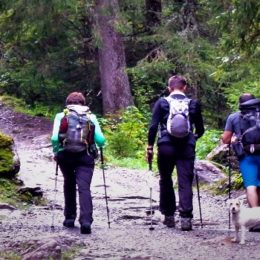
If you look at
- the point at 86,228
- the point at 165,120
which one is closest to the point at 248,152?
the point at 165,120

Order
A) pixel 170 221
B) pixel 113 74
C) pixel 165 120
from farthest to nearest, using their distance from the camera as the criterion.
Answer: pixel 113 74 → pixel 170 221 → pixel 165 120

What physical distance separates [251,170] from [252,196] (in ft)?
1.07

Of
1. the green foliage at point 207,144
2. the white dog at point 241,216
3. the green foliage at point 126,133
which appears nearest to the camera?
the white dog at point 241,216

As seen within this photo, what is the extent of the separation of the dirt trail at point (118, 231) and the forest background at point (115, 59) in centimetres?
376

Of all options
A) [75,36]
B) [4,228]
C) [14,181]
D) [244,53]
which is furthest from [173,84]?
[75,36]

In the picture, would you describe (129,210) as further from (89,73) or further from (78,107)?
(89,73)

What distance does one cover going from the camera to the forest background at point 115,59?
2012 cm

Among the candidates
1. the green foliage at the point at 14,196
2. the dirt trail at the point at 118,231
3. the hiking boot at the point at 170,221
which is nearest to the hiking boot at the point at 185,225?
→ the dirt trail at the point at 118,231

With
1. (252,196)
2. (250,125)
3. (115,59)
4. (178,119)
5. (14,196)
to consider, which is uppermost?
(115,59)

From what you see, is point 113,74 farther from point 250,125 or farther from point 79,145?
point 250,125

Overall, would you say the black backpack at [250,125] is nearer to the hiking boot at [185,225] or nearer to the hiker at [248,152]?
the hiker at [248,152]

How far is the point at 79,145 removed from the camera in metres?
8.58

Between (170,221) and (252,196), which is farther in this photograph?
(170,221)

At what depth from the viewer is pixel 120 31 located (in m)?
20.9
